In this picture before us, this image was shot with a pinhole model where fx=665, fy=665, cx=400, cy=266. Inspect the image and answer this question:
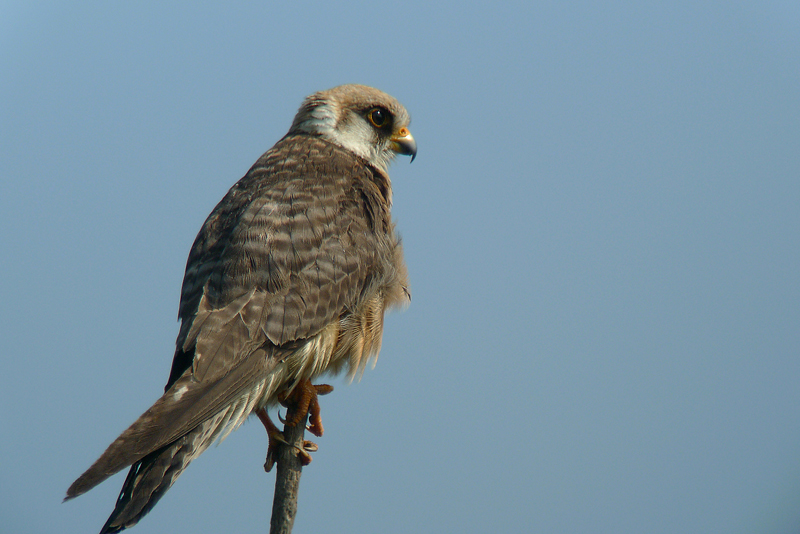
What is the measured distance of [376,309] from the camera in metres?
2.92

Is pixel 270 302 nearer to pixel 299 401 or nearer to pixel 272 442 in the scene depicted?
pixel 299 401

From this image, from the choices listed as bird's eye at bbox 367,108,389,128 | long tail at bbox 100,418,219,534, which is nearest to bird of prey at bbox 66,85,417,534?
long tail at bbox 100,418,219,534

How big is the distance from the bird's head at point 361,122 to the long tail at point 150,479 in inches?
74.5

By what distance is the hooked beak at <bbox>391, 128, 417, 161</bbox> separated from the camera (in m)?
3.77

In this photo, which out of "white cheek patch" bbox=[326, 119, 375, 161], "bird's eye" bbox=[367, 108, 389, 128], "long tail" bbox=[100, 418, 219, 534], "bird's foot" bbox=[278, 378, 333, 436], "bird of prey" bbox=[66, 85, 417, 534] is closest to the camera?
"long tail" bbox=[100, 418, 219, 534]

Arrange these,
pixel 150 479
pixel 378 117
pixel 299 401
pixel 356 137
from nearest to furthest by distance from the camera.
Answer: pixel 150 479
pixel 299 401
pixel 356 137
pixel 378 117

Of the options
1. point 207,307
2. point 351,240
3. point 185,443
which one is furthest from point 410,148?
point 185,443

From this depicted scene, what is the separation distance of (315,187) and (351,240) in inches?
12.1

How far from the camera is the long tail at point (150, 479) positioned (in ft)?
6.39

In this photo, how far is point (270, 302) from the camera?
2.45m

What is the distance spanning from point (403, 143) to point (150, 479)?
234 centimetres

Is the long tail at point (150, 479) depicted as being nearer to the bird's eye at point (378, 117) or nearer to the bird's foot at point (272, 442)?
the bird's foot at point (272, 442)

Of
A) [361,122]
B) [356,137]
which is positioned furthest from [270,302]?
[361,122]

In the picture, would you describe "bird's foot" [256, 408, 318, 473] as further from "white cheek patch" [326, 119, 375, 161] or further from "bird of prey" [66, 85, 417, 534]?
"white cheek patch" [326, 119, 375, 161]
